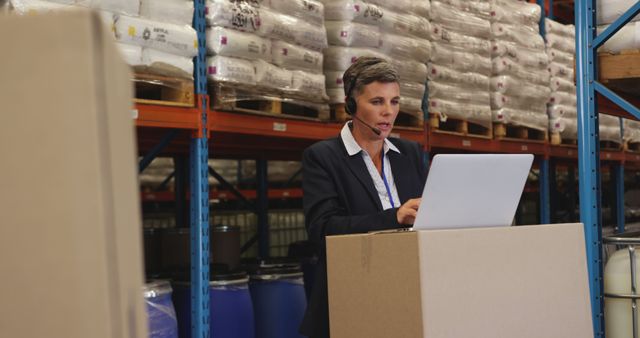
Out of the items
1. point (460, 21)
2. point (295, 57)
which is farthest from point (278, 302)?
point (460, 21)

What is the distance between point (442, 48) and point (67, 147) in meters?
5.41

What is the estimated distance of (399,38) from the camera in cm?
516

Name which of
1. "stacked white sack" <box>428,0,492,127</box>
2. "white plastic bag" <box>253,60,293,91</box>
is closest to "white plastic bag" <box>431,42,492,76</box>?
"stacked white sack" <box>428,0,492,127</box>

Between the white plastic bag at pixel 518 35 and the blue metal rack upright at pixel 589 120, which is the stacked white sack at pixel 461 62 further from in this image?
the blue metal rack upright at pixel 589 120

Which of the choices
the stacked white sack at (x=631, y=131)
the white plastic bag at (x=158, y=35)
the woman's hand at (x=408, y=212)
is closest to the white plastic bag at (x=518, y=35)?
the stacked white sack at (x=631, y=131)

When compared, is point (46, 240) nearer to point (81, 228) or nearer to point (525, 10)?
point (81, 228)

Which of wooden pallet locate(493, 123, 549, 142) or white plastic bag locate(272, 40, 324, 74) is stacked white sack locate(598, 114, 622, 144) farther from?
white plastic bag locate(272, 40, 324, 74)

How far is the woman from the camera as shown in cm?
262

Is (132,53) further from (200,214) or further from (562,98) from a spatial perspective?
(562,98)

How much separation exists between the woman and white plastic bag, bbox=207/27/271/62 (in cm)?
111

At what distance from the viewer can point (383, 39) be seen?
502cm

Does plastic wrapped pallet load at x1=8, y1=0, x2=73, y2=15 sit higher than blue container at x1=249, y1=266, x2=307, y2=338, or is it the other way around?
plastic wrapped pallet load at x1=8, y1=0, x2=73, y2=15

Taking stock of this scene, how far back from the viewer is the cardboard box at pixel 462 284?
5.71 ft

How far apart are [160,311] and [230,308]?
0.49 m
